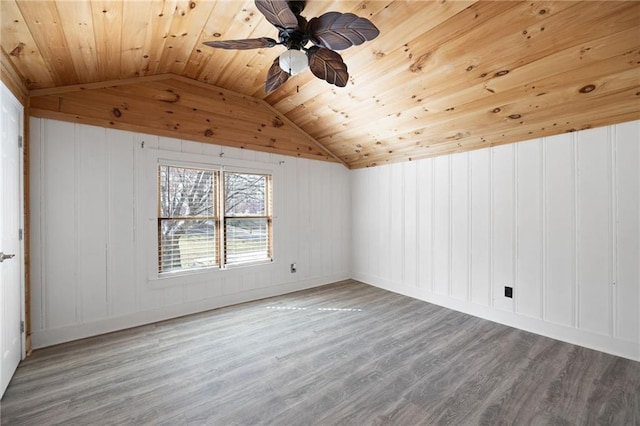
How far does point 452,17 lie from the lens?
2141 mm

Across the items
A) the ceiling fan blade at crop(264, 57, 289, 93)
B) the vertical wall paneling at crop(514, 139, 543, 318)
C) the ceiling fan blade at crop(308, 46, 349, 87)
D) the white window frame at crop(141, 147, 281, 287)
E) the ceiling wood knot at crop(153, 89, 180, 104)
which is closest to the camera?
the ceiling fan blade at crop(308, 46, 349, 87)

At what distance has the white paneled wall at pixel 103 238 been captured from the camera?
8.89 ft

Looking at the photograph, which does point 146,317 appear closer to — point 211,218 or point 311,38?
point 211,218

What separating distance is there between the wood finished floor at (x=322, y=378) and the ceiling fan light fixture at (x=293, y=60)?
245 centimetres

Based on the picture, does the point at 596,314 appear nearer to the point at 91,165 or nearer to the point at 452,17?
the point at 452,17

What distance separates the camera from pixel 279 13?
1.74m

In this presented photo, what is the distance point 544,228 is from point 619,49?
1739 mm

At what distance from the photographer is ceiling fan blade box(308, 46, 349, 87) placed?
206 centimetres

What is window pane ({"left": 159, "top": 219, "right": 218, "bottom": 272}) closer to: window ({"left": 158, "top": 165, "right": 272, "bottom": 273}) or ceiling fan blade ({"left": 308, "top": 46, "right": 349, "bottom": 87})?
window ({"left": 158, "top": 165, "right": 272, "bottom": 273})

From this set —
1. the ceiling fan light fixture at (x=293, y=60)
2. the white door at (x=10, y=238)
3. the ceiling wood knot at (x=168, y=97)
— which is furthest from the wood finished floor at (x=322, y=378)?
the ceiling wood knot at (x=168, y=97)

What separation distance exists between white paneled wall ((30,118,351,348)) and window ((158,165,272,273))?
15 cm

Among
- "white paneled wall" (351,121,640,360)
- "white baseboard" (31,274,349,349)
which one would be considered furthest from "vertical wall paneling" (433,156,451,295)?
"white baseboard" (31,274,349,349)

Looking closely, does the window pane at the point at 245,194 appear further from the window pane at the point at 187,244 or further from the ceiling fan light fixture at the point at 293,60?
the ceiling fan light fixture at the point at 293,60

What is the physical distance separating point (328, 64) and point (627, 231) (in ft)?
10.3
